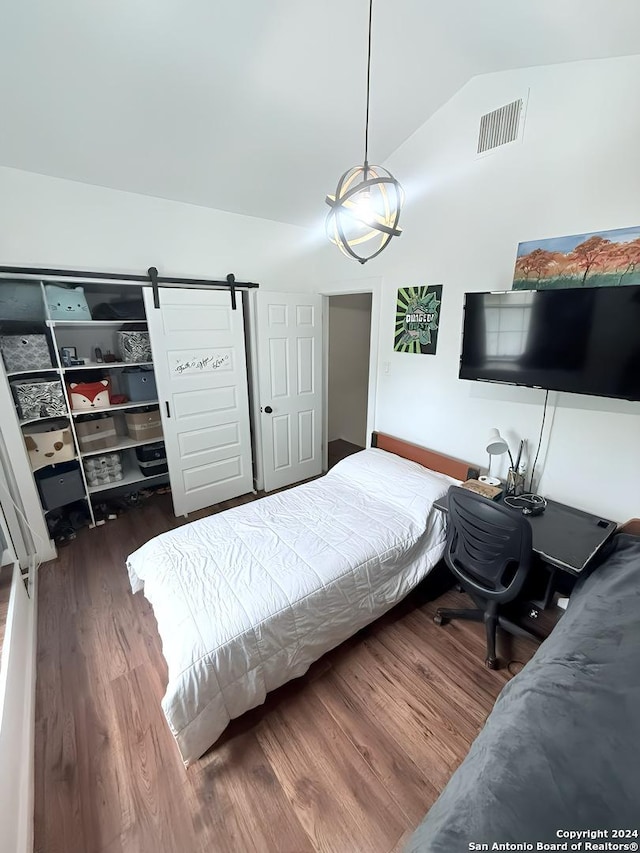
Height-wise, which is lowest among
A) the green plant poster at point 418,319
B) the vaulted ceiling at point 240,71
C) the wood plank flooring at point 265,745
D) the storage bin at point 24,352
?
the wood plank flooring at point 265,745

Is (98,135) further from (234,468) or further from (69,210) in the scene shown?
(234,468)

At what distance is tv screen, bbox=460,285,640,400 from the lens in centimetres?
153

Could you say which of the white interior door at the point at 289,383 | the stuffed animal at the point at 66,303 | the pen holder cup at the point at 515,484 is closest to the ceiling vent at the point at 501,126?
the white interior door at the point at 289,383

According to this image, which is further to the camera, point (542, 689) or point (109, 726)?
point (109, 726)

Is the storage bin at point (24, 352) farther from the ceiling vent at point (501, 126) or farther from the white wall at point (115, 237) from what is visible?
the ceiling vent at point (501, 126)

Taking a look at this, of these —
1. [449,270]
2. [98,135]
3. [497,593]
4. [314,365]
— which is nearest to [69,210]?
[98,135]

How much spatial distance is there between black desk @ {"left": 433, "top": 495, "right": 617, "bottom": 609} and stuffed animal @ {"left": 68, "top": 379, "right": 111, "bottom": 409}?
302 cm

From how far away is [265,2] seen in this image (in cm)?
147

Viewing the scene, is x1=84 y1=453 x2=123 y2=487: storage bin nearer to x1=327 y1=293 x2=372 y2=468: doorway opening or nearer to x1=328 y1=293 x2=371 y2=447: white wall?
x1=327 y1=293 x2=372 y2=468: doorway opening

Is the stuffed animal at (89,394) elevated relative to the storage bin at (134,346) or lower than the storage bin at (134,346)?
lower

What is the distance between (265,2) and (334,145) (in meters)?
0.95

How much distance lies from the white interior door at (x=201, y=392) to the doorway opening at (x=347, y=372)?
1.38 metres

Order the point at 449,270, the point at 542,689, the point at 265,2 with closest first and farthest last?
the point at 542,689
the point at 265,2
the point at 449,270

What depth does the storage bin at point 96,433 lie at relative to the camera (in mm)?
2762
